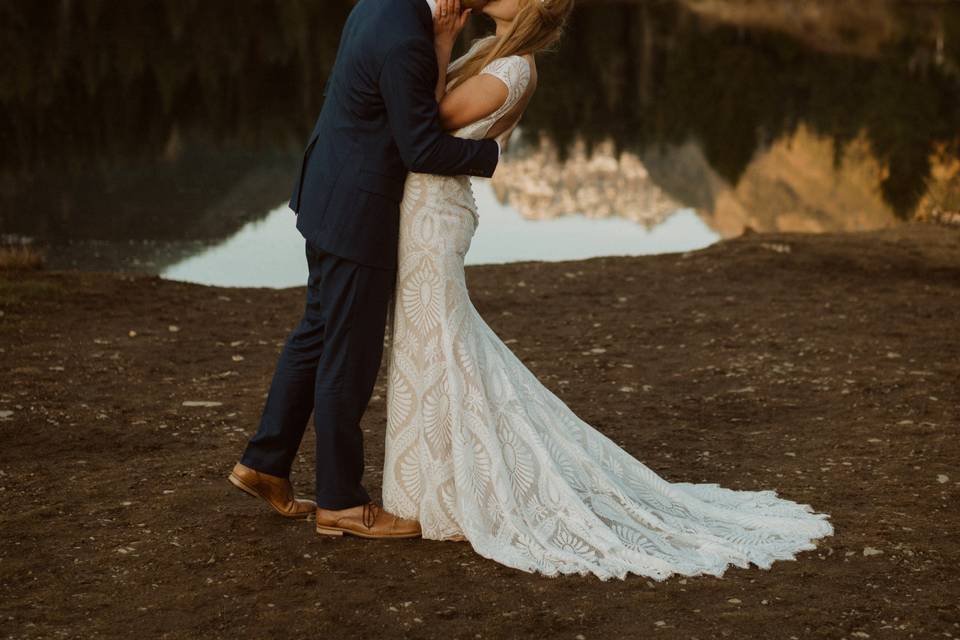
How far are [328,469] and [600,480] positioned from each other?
105cm

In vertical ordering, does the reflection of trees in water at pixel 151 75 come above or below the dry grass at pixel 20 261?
above

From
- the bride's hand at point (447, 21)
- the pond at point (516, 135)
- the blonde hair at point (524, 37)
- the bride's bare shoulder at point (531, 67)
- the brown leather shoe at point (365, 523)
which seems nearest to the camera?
the bride's hand at point (447, 21)

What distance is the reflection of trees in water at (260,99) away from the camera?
21594mm

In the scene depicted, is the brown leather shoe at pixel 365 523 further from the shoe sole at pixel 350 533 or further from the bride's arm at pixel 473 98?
the bride's arm at pixel 473 98

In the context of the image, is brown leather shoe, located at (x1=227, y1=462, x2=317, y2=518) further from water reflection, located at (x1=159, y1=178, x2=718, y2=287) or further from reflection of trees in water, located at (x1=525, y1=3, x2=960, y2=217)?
reflection of trees in water, located at (x1=525, y1=3, x2=960, y2=217)

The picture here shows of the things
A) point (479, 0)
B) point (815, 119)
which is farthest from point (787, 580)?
point (815, 119)

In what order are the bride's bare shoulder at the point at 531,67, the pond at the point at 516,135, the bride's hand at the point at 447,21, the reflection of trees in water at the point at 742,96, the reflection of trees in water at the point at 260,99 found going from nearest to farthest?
the bride's hand at the point at 447,21 < the bride's bare shoulder at the point at 531,67 < the pond at the point at 516,135 < the reflection of trees in water at the point at 260,99 < the reflection of trees in water at the point at 742,96

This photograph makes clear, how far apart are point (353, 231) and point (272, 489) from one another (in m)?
1.12

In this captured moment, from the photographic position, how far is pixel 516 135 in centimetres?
4466

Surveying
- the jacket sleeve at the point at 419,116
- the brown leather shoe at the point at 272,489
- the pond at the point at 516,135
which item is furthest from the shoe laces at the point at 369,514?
the pond at the point at 516,135

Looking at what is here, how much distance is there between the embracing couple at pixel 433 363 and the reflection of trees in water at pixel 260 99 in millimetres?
12606

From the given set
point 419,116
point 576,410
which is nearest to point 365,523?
point 419,116

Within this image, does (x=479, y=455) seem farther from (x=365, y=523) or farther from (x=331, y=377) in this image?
(x=331, y=377)

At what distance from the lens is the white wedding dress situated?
488 cm
